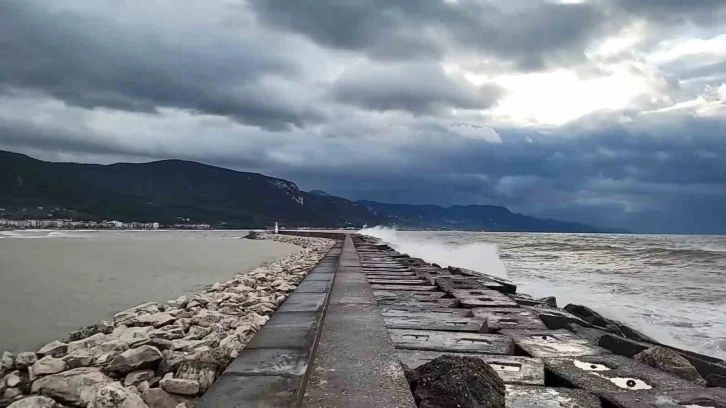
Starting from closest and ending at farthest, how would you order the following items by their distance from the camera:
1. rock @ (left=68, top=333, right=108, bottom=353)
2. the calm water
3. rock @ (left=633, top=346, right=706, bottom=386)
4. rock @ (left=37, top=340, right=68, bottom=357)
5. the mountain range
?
1. rock @ (left=633, top=346, right=706, bottom=386)
2. rock @ (left=37, top=340, right=68, bottom=357)
3. rock @ (left=68, top=333, right=108, bottom=353)
4. the calm water
5. the mountain range

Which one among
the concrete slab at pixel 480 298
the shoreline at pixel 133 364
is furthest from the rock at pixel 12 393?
the concrete slab at pixel 480 298

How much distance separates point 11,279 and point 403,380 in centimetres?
898

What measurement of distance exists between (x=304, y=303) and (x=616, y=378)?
9.43ft

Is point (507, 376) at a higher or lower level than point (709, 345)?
higher

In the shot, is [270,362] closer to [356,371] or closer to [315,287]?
[356,371]

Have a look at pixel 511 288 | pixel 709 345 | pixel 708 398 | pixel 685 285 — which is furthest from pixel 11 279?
pixel 685 285

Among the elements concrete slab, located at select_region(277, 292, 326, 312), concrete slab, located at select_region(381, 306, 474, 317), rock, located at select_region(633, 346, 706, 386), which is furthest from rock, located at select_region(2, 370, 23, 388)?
rock, located at select_region(633, 346, 706, 386)

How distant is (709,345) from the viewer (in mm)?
6574

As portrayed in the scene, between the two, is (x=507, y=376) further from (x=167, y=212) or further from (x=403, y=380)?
(x=167, y=212)

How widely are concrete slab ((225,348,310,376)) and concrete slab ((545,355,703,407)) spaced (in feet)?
4.99

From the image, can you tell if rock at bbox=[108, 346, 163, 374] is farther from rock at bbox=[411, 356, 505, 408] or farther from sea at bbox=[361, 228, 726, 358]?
sea at bbox=[361, 228, 726, 358]

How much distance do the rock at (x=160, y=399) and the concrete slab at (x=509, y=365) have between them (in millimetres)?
1351

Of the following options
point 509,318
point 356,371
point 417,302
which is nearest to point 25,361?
point 356,371

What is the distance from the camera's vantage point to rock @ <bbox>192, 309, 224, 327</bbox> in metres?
4.35
